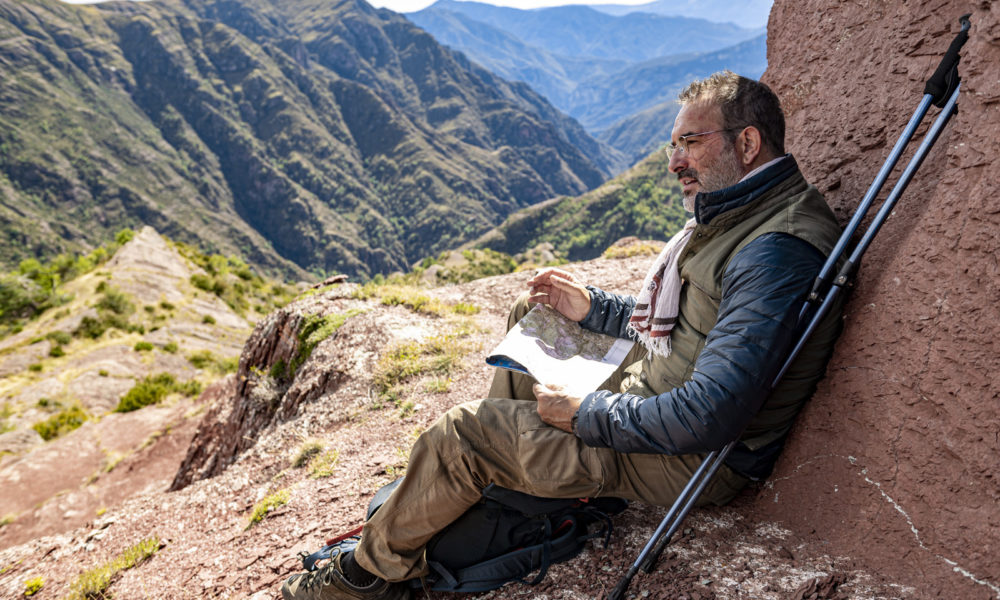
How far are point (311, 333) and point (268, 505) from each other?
409 cm

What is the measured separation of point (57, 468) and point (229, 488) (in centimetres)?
1042

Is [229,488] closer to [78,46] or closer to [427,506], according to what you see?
[427,506]

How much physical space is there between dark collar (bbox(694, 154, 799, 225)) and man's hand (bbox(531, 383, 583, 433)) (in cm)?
112

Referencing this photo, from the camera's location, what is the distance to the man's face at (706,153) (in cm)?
271

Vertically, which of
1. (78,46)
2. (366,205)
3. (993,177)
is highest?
(78,46)

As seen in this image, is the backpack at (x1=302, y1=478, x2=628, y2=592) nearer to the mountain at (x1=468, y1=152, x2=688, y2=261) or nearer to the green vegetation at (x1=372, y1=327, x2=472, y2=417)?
Answer: the green vegetation at (x1=372, y1=327, x2=472, y2=417)

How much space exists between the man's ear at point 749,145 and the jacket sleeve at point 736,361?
1.72ft

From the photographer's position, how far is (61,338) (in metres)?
22.4

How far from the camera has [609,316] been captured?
3633mm

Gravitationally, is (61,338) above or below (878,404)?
below

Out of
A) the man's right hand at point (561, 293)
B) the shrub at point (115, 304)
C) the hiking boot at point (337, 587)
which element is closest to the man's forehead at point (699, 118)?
the man's right hand at point (561, 293)

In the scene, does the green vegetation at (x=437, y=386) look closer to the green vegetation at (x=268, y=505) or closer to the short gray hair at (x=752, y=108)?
the green vegetation at (x=268, y=505)

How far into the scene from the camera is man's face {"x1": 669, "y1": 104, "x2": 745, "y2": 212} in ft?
8.91

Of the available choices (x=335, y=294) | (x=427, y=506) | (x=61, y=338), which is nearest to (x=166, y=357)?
(x=61, y=338)
